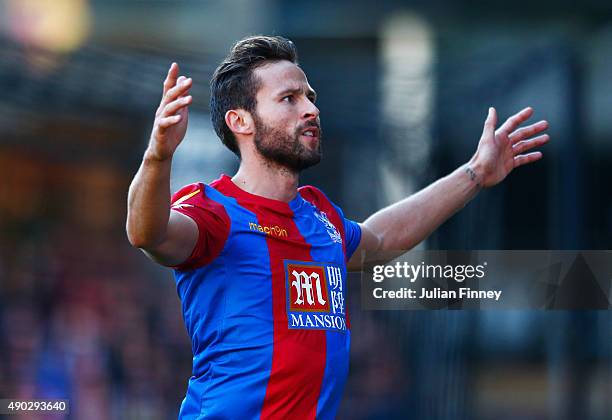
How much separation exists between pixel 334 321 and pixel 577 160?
2399 millimetres

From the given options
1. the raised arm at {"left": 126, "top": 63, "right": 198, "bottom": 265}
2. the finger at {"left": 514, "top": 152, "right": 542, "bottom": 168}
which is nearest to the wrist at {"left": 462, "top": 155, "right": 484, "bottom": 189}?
the finger at {"left": 514, "top": 152, "right": 542, "bottom": 168}

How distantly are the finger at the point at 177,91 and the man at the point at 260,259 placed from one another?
0.48 feet

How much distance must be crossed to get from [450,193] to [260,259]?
0.77 metres

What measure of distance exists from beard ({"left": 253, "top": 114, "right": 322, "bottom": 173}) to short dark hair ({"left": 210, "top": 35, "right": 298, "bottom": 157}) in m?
0.09

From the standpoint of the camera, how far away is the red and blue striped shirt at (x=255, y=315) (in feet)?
7.43

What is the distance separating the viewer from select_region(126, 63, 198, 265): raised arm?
1918 mm

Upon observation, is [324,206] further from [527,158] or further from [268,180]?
[527,158]

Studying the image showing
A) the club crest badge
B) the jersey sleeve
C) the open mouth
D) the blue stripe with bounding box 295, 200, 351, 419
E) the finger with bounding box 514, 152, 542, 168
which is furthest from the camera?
the finger with bounding box 514, 152, 542, 168

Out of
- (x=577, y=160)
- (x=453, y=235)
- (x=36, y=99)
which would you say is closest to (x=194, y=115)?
(x=36, y=99)

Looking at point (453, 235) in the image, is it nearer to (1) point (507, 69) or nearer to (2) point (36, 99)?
(1) point (507, 69)

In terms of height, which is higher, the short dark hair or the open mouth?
the short dark hair

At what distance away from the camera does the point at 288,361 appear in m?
2.28

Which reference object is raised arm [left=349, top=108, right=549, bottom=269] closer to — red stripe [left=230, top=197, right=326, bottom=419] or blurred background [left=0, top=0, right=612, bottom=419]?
red stripe [left=230, top=197, right=326, bottom=419]

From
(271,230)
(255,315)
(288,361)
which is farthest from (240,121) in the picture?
(288,361)
